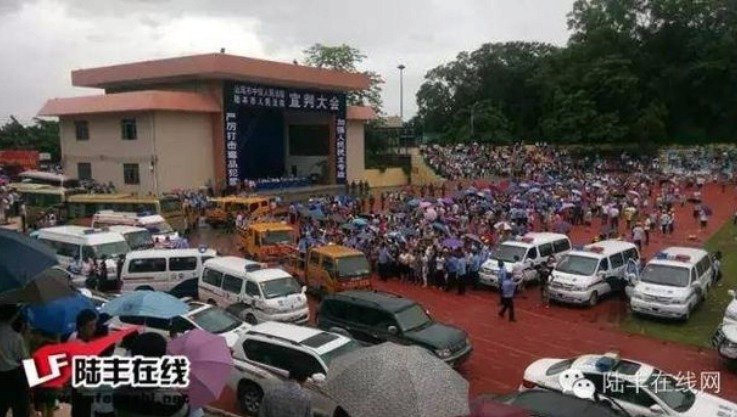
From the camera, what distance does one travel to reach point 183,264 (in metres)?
19.5

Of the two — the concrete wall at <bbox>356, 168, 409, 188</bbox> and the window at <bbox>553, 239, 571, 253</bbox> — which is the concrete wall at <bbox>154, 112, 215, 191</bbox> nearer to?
the concrete wall at <bbox>356, 168, 409, 188</bbox>

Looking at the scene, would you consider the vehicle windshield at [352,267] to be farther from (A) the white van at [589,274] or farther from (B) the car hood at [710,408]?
(B) the car hood at [710,408]

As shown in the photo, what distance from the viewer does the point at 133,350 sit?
5723mm

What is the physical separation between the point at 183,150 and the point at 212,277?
76.4 ft

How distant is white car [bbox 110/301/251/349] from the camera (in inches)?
525

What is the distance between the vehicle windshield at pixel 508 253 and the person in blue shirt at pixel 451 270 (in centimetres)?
151

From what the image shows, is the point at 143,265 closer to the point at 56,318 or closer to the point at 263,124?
the point at 56,318

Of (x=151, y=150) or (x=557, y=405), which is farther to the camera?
(x=151, y=150)

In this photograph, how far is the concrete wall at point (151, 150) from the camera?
126 feet

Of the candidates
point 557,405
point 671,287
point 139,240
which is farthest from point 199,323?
point 671,287

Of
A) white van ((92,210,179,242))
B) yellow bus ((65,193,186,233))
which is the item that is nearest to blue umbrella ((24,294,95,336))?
white van ((92,210,179,242))

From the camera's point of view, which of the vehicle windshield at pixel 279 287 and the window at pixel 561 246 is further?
the window at pixel 561 246

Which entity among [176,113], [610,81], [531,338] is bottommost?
[531,338]

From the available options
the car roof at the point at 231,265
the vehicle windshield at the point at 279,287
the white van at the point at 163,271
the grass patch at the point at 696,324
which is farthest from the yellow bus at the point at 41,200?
the grass patch at the point at 696,324
